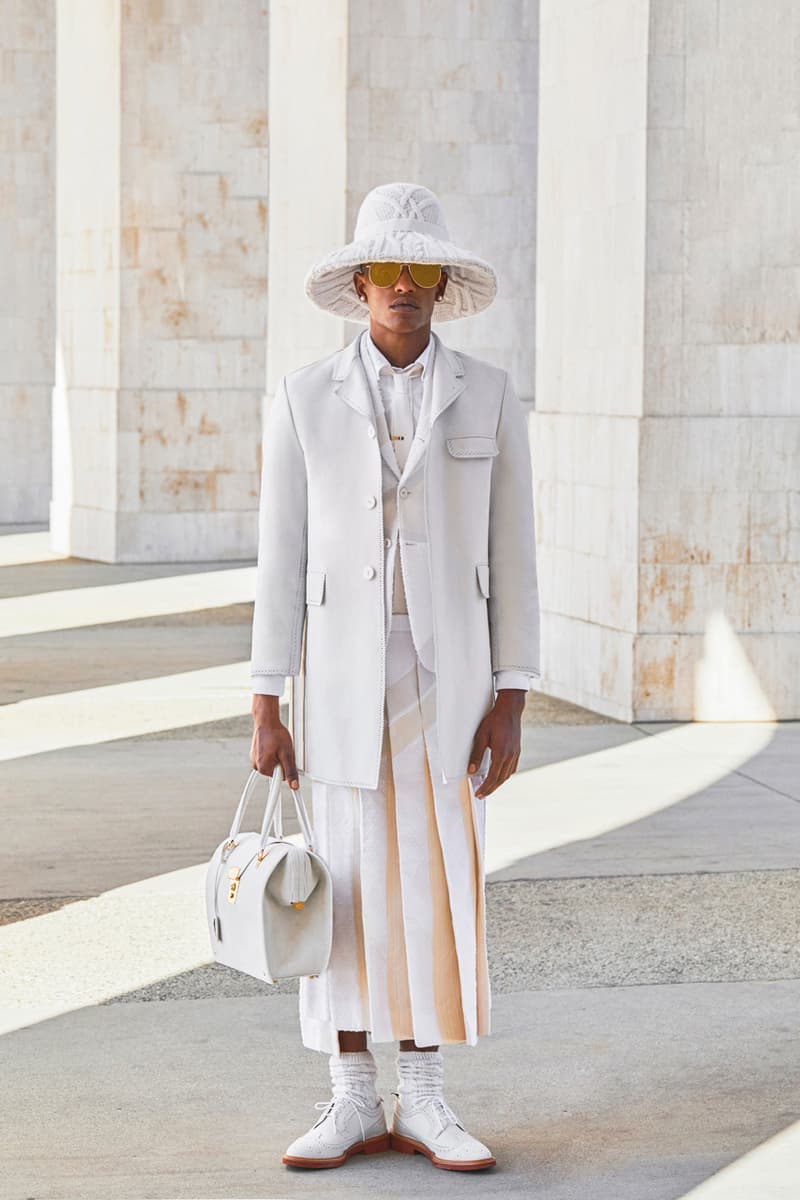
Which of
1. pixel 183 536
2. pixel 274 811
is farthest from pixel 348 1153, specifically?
pixel 183 536

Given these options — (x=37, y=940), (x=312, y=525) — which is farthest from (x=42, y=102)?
(x=312, y=525)

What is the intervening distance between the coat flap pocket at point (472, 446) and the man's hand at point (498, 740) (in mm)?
536

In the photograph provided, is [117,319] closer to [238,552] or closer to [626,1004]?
[238,552]

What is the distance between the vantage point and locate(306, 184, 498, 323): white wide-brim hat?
477 cm

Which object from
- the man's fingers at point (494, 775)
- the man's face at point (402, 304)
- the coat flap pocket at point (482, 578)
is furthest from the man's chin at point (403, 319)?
the man's fingers at point (494, 775)

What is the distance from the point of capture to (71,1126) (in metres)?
5.13

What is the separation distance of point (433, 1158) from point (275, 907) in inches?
27.8

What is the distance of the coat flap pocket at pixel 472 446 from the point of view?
4.88 m

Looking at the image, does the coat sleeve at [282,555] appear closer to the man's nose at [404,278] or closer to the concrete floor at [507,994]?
the man's nose at [404,278]

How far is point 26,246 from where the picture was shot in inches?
1030

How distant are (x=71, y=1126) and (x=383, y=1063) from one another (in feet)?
3.02

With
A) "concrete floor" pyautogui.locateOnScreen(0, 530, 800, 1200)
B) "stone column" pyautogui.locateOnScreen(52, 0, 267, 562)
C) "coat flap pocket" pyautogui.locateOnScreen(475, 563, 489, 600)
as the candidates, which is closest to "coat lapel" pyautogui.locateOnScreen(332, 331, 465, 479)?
"coat flap pocket" pyautogui.locateOnScreen(475, 563, 489, 600)

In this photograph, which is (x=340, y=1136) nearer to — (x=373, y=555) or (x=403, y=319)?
(x=373, y=555)

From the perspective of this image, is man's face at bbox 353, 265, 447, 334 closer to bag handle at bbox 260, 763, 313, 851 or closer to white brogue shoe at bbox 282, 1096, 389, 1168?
bag handle at bbox 260, 763, 313, 851
